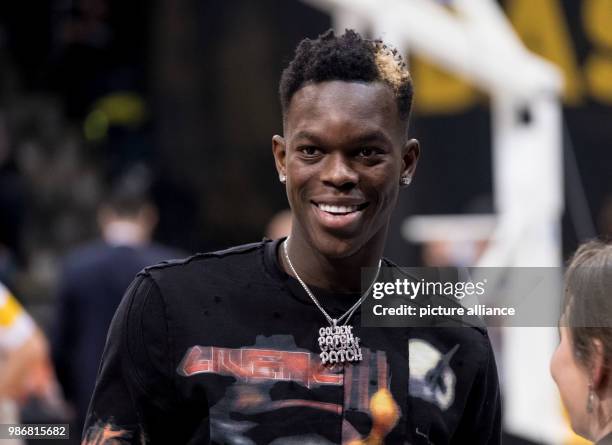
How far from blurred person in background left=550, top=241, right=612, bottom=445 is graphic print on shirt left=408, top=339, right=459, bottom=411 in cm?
21

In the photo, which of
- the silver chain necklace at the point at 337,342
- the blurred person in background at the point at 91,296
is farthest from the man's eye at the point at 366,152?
the blurred person in background at the point at 91,296

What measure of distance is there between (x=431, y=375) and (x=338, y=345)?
0.65 feet

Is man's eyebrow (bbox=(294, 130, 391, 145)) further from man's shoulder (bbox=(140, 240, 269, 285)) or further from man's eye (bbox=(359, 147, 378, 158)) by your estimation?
man's shoulder (bbox=(140, 240, 269, 285))

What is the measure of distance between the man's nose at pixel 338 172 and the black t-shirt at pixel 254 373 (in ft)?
0.78

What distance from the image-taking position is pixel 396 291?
98.4 inches

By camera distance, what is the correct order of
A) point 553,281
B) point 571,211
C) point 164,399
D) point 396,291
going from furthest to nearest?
1. point 571,211
2. point 553,281
3. point 396,291
4. point 164,399

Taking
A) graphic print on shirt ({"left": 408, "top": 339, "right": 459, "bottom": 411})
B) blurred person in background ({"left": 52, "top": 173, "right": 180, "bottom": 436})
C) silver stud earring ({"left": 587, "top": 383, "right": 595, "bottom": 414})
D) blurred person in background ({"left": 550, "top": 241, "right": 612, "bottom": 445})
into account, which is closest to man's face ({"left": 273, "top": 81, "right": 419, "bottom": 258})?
graphic print on shirt ({"left": 408, "top": 339, "right": 459, "bottom": 411})

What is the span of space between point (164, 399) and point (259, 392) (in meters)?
0.18

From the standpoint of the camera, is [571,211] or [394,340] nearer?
[394,340]

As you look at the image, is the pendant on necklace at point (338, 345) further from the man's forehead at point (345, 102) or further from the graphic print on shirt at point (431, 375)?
the man's forehead at point (345, 102)

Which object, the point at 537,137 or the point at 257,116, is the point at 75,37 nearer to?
the point at 257,116

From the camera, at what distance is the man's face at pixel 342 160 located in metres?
2.32

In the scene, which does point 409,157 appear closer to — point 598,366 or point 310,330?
point 310,330

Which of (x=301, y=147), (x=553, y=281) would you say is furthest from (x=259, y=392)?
(x=553, y=281)
